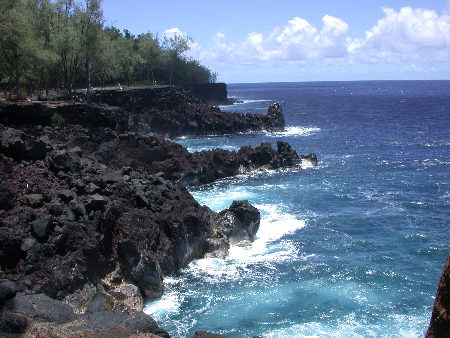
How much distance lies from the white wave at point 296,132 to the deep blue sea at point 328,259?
24225 millimetres

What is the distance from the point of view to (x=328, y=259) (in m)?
30.2

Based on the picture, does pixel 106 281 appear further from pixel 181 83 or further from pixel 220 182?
pixel 181 83

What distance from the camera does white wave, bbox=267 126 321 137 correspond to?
282ft

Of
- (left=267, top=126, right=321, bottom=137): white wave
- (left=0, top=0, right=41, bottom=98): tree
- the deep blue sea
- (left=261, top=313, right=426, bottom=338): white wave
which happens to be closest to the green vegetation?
(left=0, top=0, right=41, bottom=98): tree

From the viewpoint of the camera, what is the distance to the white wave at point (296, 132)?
3390 inches

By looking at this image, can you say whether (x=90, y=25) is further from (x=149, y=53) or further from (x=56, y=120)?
(x=149, y=53)

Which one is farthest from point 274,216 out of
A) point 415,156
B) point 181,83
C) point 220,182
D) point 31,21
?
point 181,83

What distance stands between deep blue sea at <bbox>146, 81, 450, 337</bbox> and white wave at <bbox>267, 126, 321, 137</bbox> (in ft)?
79.5

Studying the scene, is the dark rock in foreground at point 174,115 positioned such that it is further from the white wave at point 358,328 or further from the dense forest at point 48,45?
the white wave at point 358,328

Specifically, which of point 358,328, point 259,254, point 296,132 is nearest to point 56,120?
point 259,254

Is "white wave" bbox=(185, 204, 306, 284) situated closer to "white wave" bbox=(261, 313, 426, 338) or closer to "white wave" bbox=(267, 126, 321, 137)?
"white wave" bbox=(261, 313, 426, 338)

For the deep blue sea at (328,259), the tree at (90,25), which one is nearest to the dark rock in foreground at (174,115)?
the tree at (90,25)

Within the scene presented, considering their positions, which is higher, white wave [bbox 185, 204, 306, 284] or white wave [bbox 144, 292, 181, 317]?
white wave [bbox 185, 204, 306, 284]

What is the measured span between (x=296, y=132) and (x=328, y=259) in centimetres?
6080
